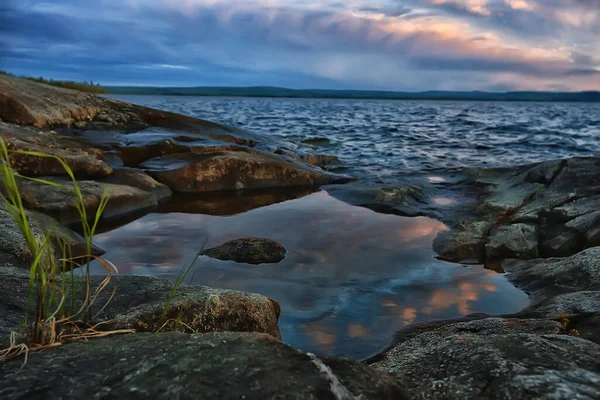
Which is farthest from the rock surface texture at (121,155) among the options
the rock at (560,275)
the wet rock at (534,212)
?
the rock at (560,275)

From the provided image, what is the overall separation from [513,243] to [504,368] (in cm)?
357

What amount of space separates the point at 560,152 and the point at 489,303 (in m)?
12.1

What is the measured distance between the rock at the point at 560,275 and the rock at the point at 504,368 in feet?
6.39

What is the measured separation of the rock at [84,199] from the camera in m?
5.15

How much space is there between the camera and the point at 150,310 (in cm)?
225

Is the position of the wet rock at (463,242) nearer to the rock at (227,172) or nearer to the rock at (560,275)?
the rock at (560,275)

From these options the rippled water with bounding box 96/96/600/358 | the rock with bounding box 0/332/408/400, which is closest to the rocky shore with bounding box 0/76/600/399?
the rock with bounding box 0/332/408/400

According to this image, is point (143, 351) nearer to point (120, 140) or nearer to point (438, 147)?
point (120, 140)

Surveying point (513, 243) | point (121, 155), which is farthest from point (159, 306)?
point (121, 155)

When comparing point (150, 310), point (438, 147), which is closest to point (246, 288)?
point (150, 310)

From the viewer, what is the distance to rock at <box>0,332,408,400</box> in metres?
1.27

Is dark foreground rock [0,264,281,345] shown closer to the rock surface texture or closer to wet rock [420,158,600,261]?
wet rock [420,158,600,261]

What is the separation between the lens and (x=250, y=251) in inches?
170

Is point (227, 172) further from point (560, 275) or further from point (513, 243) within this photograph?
point (560, 275)
